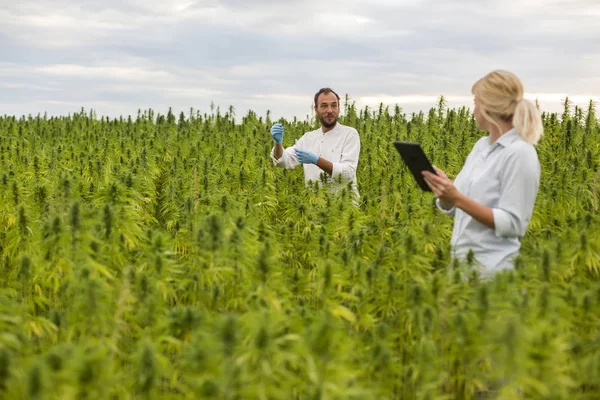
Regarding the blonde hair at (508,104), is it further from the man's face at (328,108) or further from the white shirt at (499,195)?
the man's face at (328,108)

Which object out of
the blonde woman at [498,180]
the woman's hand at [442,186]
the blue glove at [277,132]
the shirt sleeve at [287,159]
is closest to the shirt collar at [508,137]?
the blonde woman at [498,180]

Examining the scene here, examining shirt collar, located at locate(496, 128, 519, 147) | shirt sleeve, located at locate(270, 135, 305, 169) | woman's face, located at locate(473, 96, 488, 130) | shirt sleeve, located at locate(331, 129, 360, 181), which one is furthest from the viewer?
shirt sleeve, located at locate(270, 135, 305, 169)

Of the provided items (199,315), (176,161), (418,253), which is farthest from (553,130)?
(199,315)

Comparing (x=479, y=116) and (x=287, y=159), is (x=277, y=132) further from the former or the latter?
(x=479, y=116)

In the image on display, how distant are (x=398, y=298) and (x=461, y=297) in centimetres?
64

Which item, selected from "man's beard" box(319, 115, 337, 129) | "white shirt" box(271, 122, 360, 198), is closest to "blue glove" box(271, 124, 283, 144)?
"white shirt" box(271, 122, 360, 198)

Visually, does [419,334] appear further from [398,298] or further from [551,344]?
[551,344]

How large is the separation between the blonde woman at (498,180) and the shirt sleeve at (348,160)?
3.35 metres

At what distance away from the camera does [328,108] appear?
26.9 feet

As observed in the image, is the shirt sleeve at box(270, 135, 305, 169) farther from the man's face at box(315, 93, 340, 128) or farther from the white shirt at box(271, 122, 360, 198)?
the man's face at box(315, 93, 340, 128)

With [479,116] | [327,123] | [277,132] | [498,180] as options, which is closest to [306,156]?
[277,132]

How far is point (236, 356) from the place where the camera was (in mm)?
3113

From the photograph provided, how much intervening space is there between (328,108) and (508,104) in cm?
427

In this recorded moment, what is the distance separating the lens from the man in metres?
7.80
